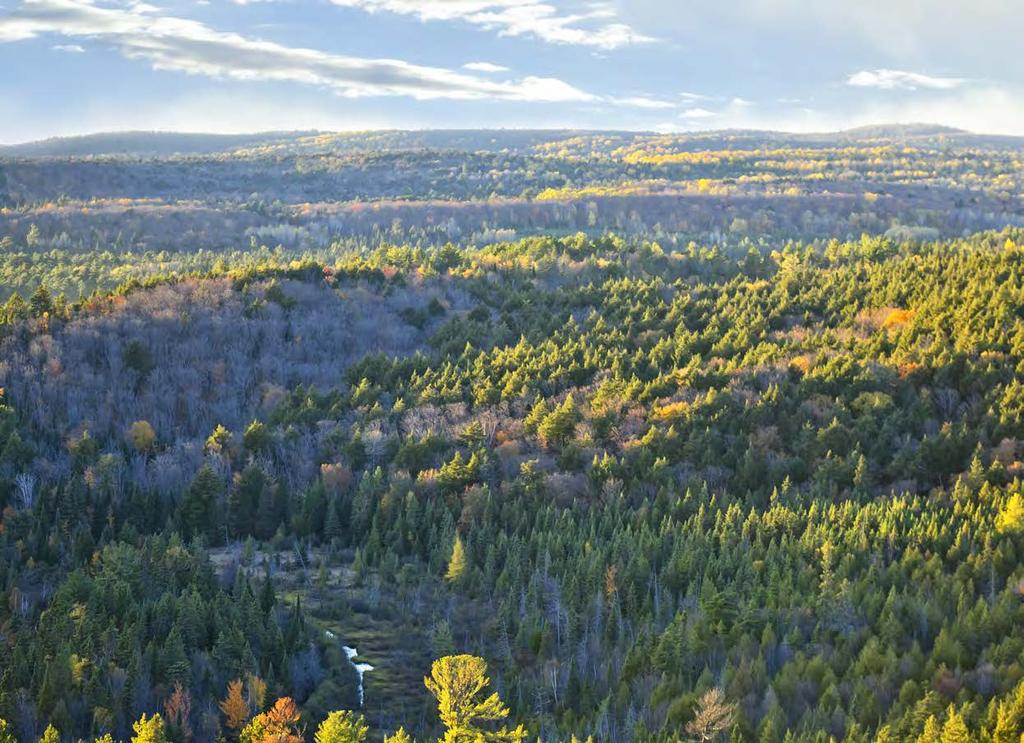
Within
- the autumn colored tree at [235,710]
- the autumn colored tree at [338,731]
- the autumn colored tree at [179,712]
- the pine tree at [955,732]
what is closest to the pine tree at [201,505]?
the autumn colored tree at [179,712]

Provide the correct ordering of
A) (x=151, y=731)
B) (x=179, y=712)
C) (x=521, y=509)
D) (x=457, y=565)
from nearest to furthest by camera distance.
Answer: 1. (x=151, y=731)
2. (x=179, y=712)
3. (x=457, y=565)
4. (x=521, y=509)

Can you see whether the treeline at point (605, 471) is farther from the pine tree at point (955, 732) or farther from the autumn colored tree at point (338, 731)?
the autumn colored tree at point (338, 731)

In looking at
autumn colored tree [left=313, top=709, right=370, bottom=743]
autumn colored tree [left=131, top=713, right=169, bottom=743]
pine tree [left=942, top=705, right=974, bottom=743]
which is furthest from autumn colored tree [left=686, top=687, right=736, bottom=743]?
autumn colored tree [left=131, top=713, right=169, bottom=743]

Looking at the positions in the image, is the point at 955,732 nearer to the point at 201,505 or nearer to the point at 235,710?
the point at 235,710

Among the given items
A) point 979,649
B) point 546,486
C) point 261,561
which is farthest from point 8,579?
point 979,649

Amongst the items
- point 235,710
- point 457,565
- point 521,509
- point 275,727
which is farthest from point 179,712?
point 521,509

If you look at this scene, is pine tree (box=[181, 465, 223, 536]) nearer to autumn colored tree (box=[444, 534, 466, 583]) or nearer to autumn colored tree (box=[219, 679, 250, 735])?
autumn colored tree (box=[444, 534, 466, 583])

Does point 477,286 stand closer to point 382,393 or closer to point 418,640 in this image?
point 382,393

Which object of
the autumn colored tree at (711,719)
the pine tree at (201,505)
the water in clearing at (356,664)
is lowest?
the water in clearing at (356,664)

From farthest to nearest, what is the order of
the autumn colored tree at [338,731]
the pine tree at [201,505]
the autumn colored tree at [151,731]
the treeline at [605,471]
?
the pine tree at [201,505] → the treeline at [605,471] → the autumn colored tree at [338,731] → the autumn colored tree at [151,731]
